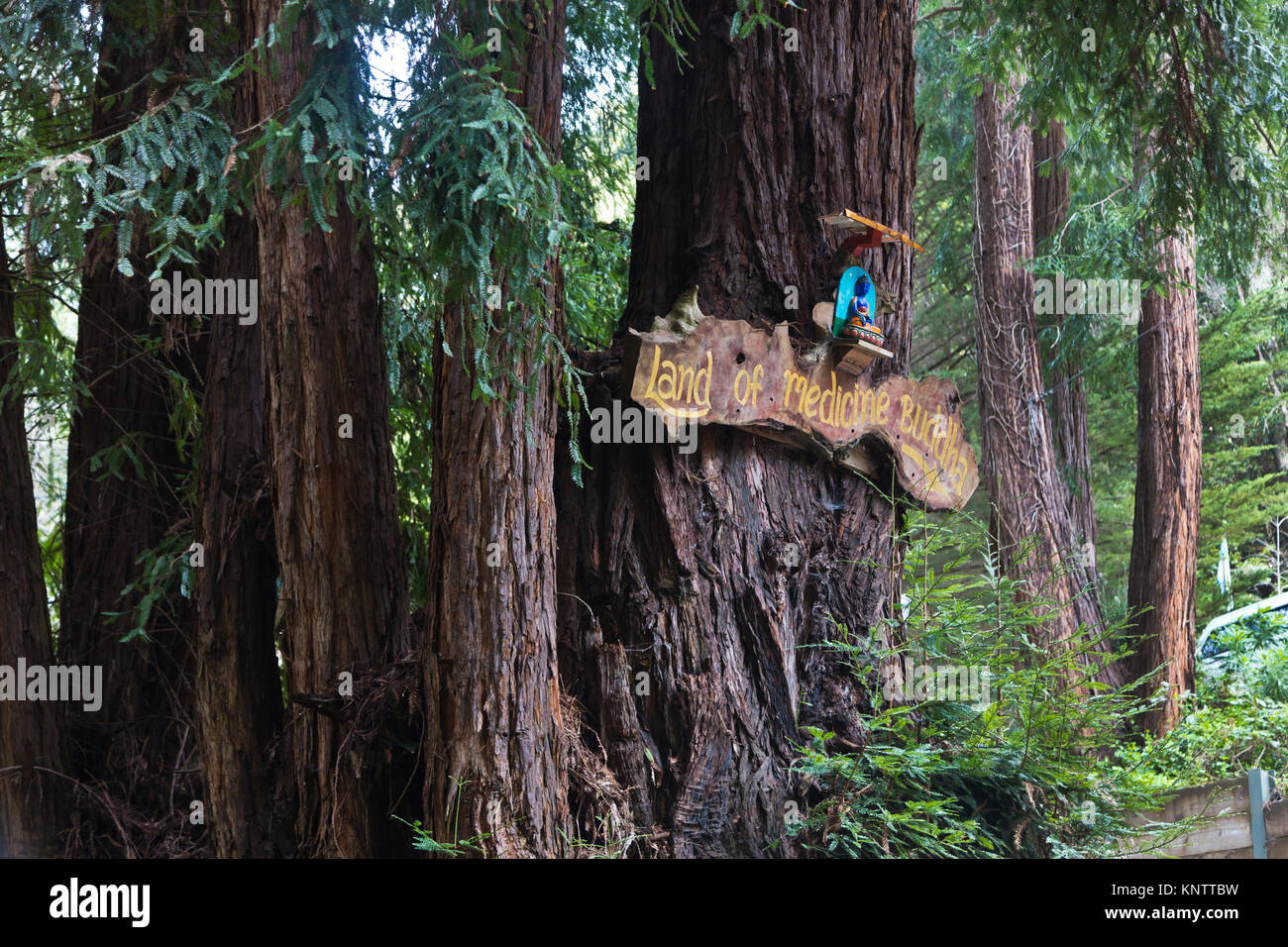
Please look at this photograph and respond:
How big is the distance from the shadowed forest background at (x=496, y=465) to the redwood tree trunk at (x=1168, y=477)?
103 inches

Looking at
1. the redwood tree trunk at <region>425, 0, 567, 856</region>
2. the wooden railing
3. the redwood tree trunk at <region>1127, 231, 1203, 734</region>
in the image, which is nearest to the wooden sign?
the redwood tree trunk at <region>425, 0, 567, 856</region>

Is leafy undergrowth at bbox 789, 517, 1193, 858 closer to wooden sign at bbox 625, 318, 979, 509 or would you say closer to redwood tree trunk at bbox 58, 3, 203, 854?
wooden sign at bbox 625, 318, 979, 509

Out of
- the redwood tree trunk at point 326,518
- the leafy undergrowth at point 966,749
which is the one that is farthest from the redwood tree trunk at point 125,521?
the leafy undergrowth at point 966,749

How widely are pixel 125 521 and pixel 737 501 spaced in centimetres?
324

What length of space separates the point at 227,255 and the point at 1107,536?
15246mm

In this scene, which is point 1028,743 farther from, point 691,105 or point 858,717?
point 691,105

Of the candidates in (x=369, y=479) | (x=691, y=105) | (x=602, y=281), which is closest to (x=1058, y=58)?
(x=691, y=105)

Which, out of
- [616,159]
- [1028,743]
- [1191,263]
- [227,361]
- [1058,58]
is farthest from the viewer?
[1191,263]

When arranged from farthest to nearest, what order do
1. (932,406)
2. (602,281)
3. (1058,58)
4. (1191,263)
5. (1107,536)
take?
(1107,536) → (1191,263) → (602,281) → (1058,58) → (932,406)

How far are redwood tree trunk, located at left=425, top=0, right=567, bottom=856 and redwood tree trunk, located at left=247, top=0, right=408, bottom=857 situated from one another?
45 centimetres

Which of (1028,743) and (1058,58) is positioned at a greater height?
(1058,58)

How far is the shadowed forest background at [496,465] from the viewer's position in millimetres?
3582

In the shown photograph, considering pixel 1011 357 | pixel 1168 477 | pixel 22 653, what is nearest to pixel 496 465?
pixel 22 653

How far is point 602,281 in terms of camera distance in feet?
22.1
